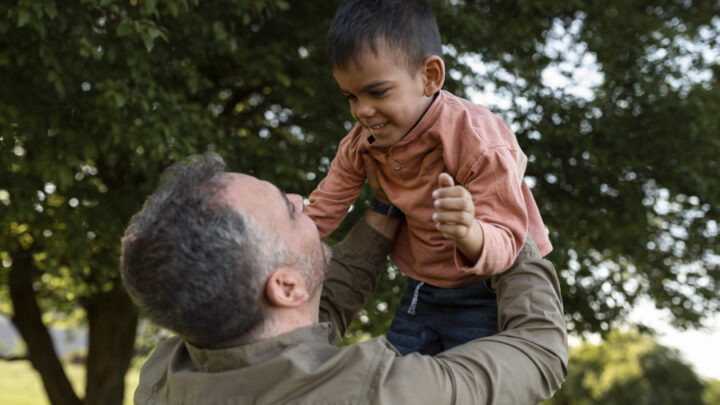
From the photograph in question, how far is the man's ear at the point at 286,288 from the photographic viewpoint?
1.73 meters

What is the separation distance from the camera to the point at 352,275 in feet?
8.18

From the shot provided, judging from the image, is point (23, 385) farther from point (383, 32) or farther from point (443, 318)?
point (383, 32)

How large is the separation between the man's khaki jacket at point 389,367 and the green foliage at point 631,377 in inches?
590

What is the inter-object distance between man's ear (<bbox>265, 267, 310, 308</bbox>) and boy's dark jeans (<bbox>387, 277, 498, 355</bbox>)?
63cm

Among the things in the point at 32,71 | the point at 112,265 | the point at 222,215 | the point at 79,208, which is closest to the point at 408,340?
the point at 222,215

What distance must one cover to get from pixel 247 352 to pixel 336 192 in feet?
3.04

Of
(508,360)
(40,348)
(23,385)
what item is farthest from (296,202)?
(23,385)

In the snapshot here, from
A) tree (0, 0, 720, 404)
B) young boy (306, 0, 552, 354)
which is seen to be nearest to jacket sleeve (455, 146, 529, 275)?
young boy (306, 0, 552, 354)

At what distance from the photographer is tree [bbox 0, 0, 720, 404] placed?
16.0ft

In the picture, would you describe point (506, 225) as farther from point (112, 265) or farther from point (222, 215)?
point (112, 265)

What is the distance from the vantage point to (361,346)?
5.41ft

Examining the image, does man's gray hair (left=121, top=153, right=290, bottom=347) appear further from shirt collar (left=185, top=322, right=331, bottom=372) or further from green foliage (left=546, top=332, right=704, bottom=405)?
green foliage (left=546, top=332, right=704, bottom=405)

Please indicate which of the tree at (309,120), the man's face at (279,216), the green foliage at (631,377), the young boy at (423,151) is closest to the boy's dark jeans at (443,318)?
the young boy at (423,151)

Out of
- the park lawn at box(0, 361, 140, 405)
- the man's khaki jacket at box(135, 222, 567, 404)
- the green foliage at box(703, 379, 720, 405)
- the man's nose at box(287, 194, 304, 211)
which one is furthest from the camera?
the green foliage at box(703, 379, 720, 405)
